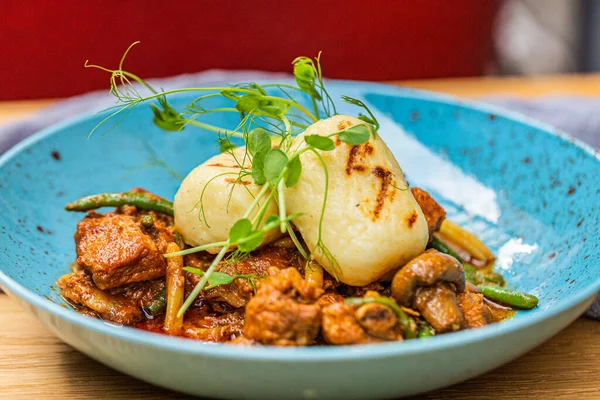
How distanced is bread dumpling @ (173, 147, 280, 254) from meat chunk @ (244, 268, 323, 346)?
0.42 metres

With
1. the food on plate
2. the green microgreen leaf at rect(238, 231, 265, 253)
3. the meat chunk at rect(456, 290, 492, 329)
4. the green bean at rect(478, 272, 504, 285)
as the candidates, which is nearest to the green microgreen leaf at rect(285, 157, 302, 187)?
the food on plate

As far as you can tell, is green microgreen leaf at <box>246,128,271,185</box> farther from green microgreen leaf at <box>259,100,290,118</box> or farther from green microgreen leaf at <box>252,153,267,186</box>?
green microgreen leaf at <box>259,100,290,118</box>

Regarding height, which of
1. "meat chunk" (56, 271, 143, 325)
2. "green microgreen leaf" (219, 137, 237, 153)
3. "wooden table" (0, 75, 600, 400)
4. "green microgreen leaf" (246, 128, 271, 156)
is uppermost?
"green microgreen leaf" (246, 128, 271, 156)

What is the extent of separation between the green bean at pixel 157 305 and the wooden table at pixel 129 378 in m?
0.29

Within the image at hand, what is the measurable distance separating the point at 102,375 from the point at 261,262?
0.67 m

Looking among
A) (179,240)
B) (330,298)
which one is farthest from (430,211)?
(179,240)

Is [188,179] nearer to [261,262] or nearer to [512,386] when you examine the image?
[261,262]

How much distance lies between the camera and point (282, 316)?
80.2 inches

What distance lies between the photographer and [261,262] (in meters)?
2.57

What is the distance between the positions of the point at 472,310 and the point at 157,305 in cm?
113

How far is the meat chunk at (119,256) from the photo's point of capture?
250cm

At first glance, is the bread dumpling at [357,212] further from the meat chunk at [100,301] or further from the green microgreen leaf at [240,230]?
the meat chunk at [100,301]

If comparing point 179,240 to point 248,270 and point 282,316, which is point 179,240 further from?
point 282,316

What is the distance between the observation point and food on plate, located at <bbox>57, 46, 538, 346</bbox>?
2.12 metres
